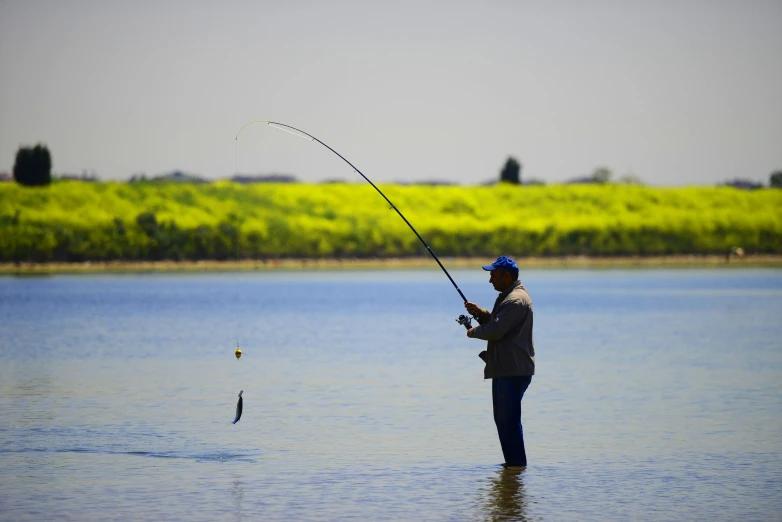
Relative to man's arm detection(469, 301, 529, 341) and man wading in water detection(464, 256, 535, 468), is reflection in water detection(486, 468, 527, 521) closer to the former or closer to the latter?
man wading in water detection(464, 256, 535, 468)

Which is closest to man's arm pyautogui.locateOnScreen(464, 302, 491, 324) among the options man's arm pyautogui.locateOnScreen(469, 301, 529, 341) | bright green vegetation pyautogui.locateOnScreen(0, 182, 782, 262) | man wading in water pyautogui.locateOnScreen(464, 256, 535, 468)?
man wading in water pyautogui.locateOnScreen(464, 256, 535, 468)

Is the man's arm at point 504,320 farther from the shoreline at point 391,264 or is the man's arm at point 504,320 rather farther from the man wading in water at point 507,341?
the shoreline at point 391,264

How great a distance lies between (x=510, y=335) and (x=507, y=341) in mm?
52

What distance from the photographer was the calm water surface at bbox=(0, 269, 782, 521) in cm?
1052

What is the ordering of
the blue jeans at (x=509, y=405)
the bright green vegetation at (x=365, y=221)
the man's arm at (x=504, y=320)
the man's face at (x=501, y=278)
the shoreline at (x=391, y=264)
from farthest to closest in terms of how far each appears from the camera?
the bright green vegetation at (x=365, y=221) → the shoreline at (x=391, y=264) → the man's face at (x=501, y=278) → the blue jeans at (x=509, y=405) → the man's arm at (x=504, y=320)

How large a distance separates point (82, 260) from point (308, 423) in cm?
7771

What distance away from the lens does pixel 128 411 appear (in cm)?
1575

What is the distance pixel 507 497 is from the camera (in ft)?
34.9

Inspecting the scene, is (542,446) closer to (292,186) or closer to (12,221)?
(12,221)

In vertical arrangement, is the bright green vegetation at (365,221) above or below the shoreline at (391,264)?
above

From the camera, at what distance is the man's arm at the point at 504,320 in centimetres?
1095

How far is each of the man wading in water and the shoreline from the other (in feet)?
258

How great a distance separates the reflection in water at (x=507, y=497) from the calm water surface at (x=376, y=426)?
3 centimetres

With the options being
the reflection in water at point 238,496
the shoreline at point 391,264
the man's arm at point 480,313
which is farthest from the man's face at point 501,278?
the shoreline at point 391,264
